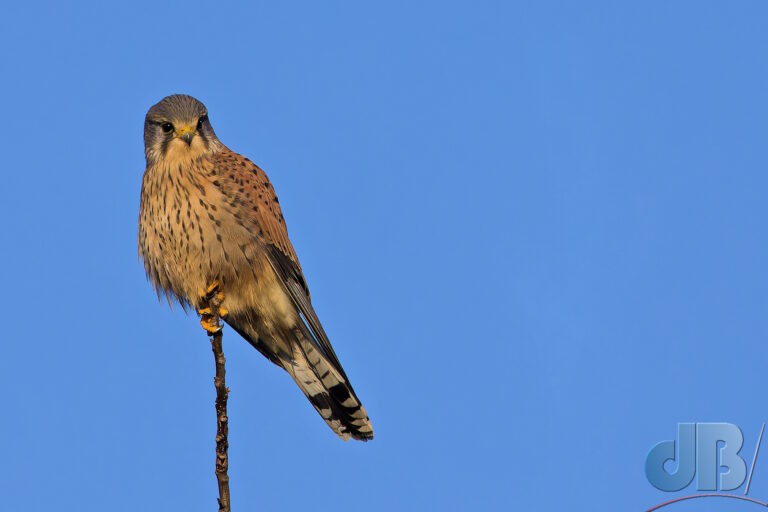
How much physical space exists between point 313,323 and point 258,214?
64 cm

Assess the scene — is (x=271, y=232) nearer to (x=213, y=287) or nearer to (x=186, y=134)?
(x=213, y=287)

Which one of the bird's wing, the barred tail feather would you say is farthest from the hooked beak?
the barred tail feather

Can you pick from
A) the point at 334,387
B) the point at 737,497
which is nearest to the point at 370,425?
the point at 334,387

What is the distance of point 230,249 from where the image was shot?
16.5 ft

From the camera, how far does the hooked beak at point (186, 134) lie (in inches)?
203

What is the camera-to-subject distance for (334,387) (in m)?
5.29

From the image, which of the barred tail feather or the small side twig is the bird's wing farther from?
the small side twig

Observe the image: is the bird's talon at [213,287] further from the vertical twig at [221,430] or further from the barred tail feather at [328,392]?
the vertical twig at [221,430]

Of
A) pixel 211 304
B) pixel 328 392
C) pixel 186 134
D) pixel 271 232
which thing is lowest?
pixel 328 392

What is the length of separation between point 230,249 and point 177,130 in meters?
0.71

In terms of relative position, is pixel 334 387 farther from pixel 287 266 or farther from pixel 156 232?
pixel 156 232

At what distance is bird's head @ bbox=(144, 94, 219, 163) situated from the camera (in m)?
5.16

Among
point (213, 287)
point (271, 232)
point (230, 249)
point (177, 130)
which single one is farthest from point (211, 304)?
point (177, 130)

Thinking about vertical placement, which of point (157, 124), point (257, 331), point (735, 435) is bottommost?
point (735, 435)
